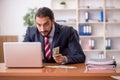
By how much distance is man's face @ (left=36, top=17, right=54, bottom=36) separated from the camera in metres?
2.36

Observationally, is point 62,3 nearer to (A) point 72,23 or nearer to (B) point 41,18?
(A) point 72,23

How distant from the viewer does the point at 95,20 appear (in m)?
5.75

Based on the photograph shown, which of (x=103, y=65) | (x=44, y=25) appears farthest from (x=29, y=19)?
(x=103, y=65)

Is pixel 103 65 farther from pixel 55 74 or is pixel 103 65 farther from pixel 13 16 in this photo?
pixel 13 16

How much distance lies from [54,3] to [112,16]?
1391 millimetres

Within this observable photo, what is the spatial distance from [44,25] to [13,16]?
3.67 meters

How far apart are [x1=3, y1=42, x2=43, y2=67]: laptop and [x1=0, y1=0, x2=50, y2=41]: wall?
3902 mm

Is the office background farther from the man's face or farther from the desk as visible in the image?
the desk

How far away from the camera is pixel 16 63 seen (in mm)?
2078

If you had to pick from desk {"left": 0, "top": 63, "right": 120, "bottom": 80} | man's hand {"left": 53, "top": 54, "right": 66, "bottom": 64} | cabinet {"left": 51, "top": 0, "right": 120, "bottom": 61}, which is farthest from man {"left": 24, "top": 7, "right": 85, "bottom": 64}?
cabinet {"left": 51, "top": 0, "right": 120, "bottom": 61}

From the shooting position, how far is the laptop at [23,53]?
2.01 metres

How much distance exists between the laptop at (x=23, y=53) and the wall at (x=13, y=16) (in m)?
3.90

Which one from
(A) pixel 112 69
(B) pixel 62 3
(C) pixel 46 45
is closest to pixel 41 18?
(C) pixel 46 45

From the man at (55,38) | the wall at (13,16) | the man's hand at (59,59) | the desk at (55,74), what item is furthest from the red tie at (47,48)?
the wall at (13,16)
